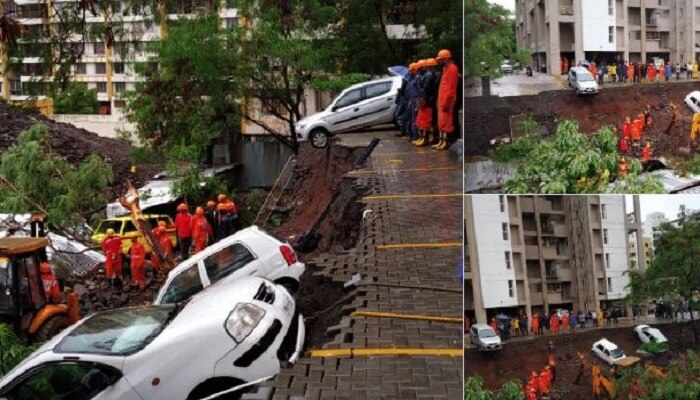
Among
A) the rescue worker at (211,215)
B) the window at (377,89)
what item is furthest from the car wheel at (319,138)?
the rescue worker at (211,215)

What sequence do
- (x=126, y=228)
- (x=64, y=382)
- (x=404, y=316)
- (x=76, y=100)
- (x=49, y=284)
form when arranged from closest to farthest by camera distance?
(x=64, y=382) → (x=404, y=316) → (x=49, y=284) → (x=76, y=100) → (x=126, y=228)

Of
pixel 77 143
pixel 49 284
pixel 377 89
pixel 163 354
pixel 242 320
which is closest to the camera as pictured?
pixel 163 354

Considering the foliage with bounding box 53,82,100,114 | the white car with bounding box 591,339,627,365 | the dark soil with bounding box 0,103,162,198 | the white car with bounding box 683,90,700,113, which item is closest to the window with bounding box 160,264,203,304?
the foliage with bounding box 53,82,100,114

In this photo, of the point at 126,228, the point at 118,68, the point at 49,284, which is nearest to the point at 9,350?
the point at 49,284

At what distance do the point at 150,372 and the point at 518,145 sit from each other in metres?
1.31

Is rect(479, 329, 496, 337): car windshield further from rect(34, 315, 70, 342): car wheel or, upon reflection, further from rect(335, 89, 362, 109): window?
rect(335, 89, 362, 109): window

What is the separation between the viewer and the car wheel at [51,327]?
8.97 feet

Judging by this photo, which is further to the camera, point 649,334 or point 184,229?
point 184,229

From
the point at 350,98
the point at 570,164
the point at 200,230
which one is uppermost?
the point at 350,98

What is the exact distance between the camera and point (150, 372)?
2.14m

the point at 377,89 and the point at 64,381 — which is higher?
the point at 377,89

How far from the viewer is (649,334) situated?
1466mm

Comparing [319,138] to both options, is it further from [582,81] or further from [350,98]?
[582,81]

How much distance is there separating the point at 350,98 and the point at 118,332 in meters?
3.02
